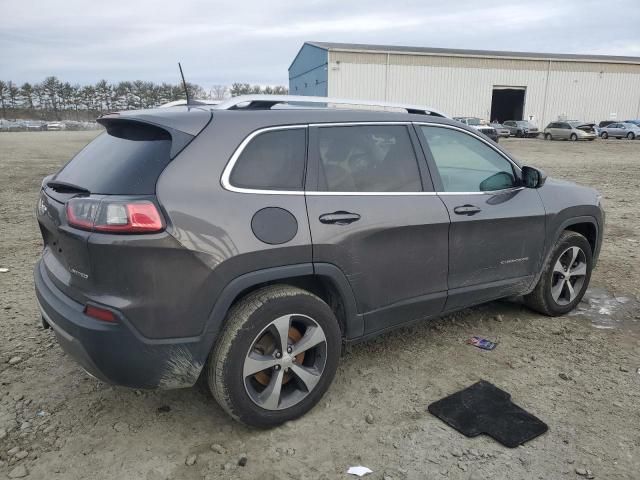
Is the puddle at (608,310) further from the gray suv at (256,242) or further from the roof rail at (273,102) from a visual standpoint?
the roof rail at (273,102)

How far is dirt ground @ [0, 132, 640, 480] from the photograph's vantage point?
2.59m

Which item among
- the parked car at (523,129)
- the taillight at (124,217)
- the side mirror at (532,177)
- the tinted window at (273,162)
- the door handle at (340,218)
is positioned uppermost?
the tinted window at (273,162)

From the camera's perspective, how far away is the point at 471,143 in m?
3.80

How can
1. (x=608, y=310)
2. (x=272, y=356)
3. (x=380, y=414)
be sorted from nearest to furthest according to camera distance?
1. (x=272, y=356)
2. (x=380, y=414)
3. (x=608, y=310)

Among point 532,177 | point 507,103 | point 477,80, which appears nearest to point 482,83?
point 477,80

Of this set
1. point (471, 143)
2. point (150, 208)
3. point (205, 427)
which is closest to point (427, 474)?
point (205, 427)

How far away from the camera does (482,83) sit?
4575 centimetres

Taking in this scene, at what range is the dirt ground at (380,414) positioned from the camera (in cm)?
259

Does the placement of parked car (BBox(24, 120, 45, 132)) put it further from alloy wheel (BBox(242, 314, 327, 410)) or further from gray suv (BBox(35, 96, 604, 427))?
alloy wheel (BBox(242, 314, 327, 410))

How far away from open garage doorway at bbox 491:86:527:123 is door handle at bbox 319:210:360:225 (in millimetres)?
47882

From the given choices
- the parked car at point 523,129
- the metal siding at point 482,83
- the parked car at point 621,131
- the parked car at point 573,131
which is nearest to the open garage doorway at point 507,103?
the metal siding at point 482,83

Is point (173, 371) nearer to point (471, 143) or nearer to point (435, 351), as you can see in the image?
point (435, 351)

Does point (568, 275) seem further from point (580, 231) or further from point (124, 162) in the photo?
point (124, 162)

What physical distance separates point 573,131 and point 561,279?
35.6 meters
